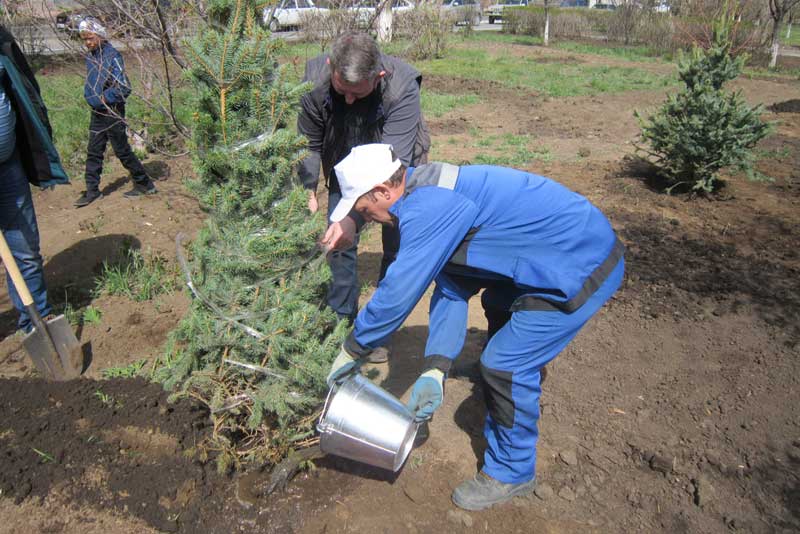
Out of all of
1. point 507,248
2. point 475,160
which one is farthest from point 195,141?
point 475,160

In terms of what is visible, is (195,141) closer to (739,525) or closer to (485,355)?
(485,355)

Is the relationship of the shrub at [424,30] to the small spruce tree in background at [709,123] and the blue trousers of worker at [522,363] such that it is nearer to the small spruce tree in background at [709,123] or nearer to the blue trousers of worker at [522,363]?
the small spruce tree in background at [709,123]

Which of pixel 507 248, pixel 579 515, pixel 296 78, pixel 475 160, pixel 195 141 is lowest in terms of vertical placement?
pixel 579 515

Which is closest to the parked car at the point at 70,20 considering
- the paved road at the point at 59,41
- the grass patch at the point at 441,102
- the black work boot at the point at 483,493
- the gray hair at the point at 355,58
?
the paved road at the point at 59,41

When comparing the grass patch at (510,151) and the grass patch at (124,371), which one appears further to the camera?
the grass patch at (510,151)

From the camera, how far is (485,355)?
2.54 m

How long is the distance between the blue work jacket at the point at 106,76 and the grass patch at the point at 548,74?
887cm

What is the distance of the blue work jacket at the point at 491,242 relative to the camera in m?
2.16

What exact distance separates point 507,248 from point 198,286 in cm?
133

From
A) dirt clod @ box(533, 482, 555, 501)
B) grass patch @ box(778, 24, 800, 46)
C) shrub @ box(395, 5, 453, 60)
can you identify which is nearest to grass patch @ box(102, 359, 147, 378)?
dirt clod @ box(533, 482, 555, 501)

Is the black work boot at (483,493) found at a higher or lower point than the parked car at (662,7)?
lower

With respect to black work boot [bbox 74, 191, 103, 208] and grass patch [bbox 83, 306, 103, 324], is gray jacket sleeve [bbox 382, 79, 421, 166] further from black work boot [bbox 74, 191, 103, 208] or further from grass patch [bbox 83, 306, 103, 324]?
black work boot [bbox 74, 191, 103, 208]

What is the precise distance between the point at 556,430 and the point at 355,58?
2195mm

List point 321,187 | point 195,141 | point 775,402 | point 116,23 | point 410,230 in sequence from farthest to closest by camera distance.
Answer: point 321,187 < point 116,23 < point 775,402 < point 195,141 < point 410,230
